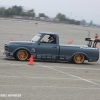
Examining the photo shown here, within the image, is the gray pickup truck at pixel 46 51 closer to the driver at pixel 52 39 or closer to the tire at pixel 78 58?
the tire at pixel 78 58

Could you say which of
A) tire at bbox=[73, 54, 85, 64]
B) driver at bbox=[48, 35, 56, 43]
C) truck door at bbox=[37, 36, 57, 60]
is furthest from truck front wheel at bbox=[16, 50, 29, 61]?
tire at bbox=[73, 54, 85, 64]

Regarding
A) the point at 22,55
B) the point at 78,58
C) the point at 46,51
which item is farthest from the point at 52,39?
the point at 22,55

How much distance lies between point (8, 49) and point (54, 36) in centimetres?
258

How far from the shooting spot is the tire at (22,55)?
1750 cm

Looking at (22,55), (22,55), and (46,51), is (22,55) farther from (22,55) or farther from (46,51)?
(46,51)

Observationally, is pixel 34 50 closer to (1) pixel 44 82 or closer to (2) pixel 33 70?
(2) pixel 33 70

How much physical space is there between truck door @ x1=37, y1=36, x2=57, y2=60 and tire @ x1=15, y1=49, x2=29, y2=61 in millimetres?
615

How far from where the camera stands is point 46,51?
17.8 meters

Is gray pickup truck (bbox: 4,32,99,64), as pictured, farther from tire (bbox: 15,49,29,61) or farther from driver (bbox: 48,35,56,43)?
driver (bbox: 48,35,56,43)

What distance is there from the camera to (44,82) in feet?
38.1

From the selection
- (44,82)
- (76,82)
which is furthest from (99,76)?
(44,82)

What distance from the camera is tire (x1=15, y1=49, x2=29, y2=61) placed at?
17.5m

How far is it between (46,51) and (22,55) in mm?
A: 1248

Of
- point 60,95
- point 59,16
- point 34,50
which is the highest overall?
point 59,16
